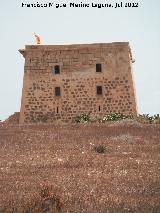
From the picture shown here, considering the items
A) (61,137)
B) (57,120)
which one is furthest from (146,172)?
→ (57,120)

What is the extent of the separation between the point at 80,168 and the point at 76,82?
1743 centimetres

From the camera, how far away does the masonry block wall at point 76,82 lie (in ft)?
99.3

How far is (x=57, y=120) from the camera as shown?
99.1 feet

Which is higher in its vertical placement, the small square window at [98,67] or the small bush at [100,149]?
the small square window at [98,67]

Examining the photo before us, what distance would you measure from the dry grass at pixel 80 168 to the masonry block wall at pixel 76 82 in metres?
5.84

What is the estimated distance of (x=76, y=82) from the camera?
100ft

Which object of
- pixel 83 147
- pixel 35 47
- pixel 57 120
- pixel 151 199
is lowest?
pixel 151 199

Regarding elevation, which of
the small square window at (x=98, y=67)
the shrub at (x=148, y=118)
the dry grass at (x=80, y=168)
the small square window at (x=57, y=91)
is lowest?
Result: the dry grass at (x=80, y=168)

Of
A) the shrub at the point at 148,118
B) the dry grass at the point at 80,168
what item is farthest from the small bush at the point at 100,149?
the shrub at the point at 148,118

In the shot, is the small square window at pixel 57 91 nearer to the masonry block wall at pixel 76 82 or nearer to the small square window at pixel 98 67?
the masonry block wall at pixel 76 82

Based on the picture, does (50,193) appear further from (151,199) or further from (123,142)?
(123,142)

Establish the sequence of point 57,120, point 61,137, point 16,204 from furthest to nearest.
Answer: point 57,120 → point 61,137 → point 16,204

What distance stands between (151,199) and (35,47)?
933 inches

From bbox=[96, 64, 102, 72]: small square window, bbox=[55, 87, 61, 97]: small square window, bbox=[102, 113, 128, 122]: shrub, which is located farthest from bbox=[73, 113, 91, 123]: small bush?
bbox=[96, 64, 102, 72]: small square window
